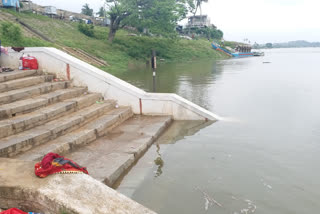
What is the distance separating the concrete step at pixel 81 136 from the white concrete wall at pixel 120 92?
21.7 inches

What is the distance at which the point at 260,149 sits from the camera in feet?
17.1

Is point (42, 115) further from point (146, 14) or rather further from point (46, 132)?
point (146, 14)

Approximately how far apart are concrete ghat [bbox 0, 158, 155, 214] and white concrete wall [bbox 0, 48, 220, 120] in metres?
4.43

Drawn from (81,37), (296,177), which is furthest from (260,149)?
(81,37)

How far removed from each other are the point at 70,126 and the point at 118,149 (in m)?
1.22

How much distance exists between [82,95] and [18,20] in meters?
26.6

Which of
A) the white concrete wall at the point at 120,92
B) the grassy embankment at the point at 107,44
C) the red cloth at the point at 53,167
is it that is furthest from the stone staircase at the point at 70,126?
the grassy embankment at the point at 107,44

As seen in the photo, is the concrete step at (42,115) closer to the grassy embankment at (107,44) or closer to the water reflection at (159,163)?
the water reflection at (159,163)

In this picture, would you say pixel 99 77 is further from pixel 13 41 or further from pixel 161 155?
pixel 13 41

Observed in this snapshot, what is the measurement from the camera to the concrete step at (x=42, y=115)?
453cm

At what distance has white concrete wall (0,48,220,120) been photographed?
7344 mm

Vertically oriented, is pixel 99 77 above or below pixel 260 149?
above

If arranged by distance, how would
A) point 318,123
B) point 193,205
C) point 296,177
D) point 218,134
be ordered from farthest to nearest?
point 318,123 → point 218,134 → point 296,177 → point 193,205

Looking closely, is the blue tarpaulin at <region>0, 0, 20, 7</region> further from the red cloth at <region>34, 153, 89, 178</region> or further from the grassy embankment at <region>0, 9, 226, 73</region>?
A: the red cloth at <region>34, 153, 89, 178</region>
